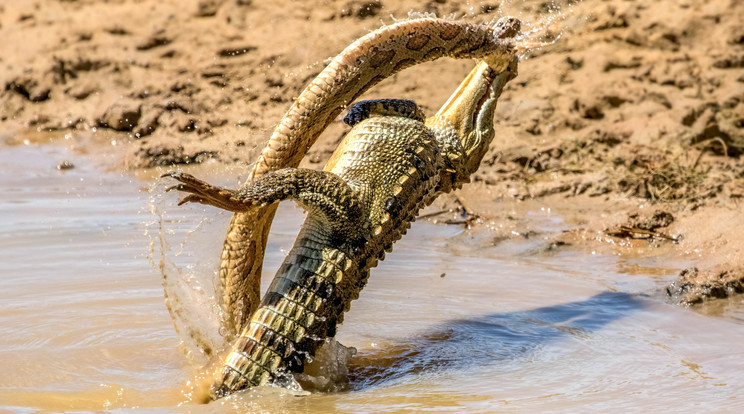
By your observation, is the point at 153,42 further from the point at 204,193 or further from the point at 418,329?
the point at 204,193

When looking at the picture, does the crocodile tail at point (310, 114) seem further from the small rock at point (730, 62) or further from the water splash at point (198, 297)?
the small rock at point (730, 62)

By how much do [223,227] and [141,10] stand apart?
6785 millimetres

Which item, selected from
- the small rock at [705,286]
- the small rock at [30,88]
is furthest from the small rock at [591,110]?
the small rock at [30,88]

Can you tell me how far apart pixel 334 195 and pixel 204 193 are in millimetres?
531

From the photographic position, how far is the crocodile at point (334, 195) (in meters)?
3.58

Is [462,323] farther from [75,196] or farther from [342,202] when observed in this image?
[75,196]

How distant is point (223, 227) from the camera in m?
3.88

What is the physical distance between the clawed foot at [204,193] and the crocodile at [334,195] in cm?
1

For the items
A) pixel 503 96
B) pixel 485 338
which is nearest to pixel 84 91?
pixel 503 96

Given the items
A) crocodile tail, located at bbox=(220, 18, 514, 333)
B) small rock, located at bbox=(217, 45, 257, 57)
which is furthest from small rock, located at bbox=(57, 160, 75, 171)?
crocodile tail, located at bbox=(220, 18, 514, 333)

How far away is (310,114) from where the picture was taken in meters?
3.73

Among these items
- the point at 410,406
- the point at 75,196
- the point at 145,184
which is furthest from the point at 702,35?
the point at 410,406

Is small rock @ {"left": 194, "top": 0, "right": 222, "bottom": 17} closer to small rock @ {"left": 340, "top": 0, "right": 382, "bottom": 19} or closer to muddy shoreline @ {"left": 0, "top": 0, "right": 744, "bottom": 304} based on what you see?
muddy shoreline @ {"left": 0, "top": 0, "right": 744, "bottom": 304}

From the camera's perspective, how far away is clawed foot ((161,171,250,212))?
10.4ft
